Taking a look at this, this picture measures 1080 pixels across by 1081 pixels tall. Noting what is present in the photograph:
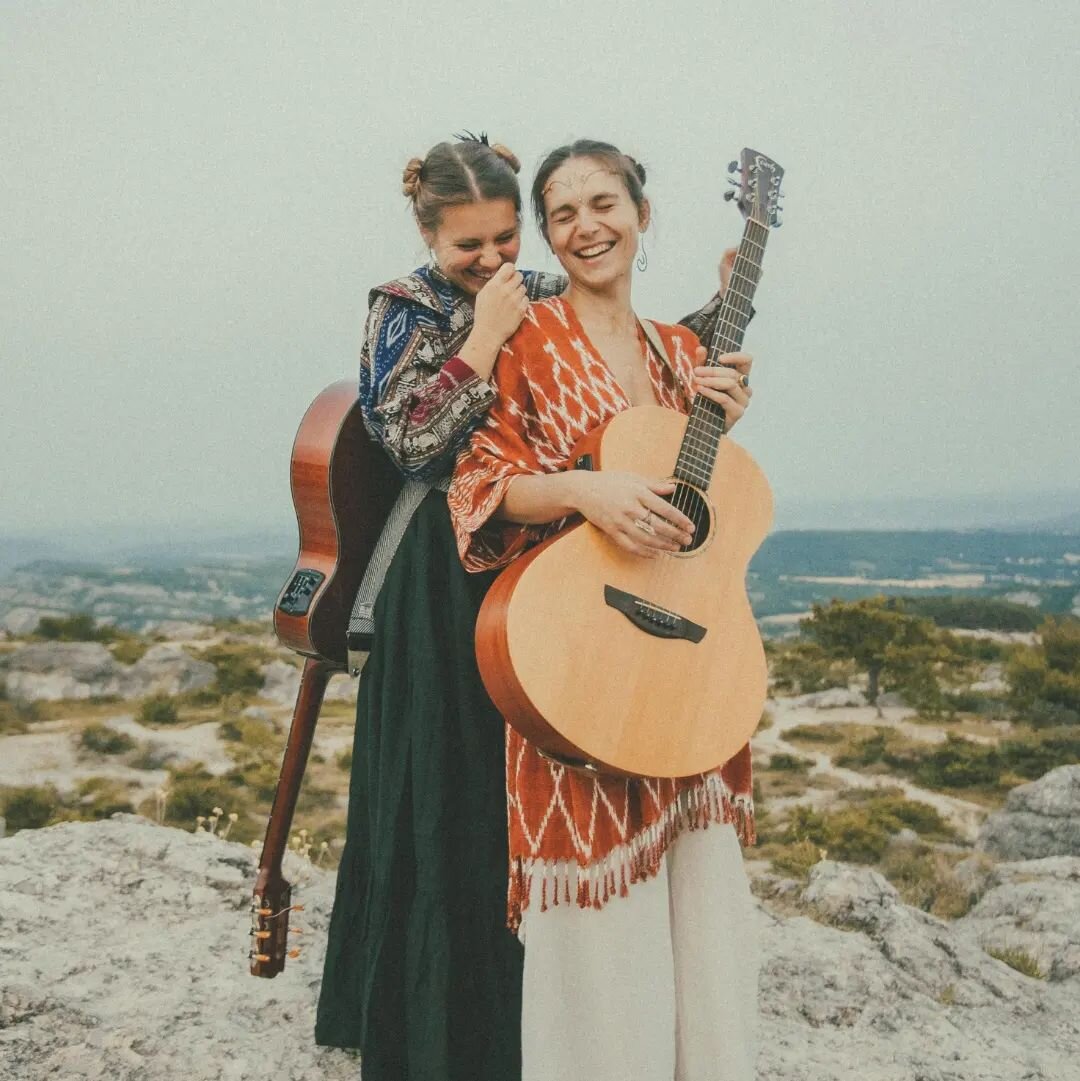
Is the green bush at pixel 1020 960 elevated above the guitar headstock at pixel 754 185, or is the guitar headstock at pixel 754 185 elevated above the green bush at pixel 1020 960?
the guitar headstock at pixel 754 185

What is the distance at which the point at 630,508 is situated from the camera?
6.21 feet

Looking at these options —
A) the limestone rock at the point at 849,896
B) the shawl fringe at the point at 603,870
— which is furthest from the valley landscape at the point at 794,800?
the shawl fringe at the point at 603,870

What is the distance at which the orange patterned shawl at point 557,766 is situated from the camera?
6.47ft

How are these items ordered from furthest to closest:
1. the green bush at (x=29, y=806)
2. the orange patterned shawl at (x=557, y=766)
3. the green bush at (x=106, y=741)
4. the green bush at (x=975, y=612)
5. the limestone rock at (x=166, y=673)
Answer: the green bush at (x=975, y=612)
the limestone rock at (x=166, y=673)
the green bush at (x=106, y=741)
the green bush at (x=29, y=806)
the orange patterned shawl at (x=557, y=766)

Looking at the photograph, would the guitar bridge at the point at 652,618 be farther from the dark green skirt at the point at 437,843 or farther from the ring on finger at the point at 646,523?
the dark green skirt at the point at 437,843

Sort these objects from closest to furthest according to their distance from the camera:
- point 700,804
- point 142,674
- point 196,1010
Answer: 1. point 700,804
2. point 196,1010
3. point 142,674

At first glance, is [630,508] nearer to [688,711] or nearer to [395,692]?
[688,711]

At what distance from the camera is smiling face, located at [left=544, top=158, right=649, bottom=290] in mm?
2119

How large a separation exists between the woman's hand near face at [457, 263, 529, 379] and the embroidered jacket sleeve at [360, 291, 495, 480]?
37 mm

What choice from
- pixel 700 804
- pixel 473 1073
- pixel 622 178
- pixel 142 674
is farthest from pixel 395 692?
pixel 142 674

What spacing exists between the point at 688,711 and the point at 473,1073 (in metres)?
1.08

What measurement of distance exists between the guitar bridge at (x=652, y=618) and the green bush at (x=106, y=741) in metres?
8.17

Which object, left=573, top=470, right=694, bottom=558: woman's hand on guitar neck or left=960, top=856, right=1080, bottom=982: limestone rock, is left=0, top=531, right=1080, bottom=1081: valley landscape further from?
left=573, top=470, right=694, bottom=558: woman's hand on guitar neck

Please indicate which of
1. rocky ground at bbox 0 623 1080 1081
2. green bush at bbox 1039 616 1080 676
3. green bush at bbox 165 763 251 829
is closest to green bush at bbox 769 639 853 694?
green bush at bbox 1039 616 1080 676
